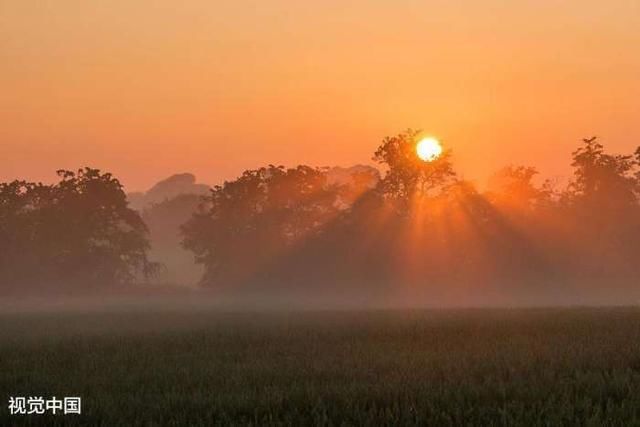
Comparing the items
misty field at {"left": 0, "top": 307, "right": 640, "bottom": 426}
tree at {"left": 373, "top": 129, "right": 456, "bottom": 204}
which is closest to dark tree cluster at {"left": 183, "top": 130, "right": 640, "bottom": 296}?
tree at {"left": 373, "top": 129, "right": 456, "bottom": 204}

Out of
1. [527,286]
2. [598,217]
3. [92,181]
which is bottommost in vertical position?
[527,286]

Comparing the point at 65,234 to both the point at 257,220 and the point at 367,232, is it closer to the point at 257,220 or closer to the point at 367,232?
the point at 257,220

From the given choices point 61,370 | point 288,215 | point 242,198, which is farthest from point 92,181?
point 61,370

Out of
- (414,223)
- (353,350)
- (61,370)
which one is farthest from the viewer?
(414,223)

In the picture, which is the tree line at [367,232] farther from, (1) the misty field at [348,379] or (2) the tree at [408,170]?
(1) the misty field at [348,379]

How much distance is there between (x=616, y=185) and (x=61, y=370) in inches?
2710

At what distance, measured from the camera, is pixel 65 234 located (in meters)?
67.5

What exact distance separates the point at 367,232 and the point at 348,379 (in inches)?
2463

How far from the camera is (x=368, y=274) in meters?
71.9

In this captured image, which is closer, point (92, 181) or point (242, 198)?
point (92, 181)

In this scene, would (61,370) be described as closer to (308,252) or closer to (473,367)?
(473,367)

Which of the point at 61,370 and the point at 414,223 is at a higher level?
the point at 414,223

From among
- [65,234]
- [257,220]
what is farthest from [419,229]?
[65,234]

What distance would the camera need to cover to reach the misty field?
23.8 ft
